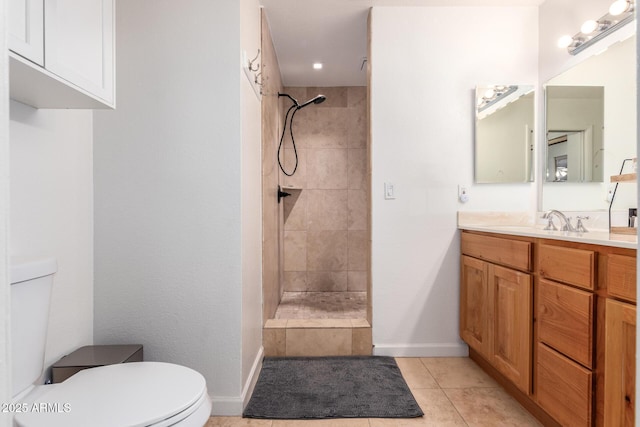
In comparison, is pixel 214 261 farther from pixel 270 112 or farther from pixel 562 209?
pixel 562 209

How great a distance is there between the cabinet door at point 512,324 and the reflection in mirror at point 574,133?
76 centimetres

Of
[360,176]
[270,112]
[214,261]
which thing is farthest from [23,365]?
[360,176]

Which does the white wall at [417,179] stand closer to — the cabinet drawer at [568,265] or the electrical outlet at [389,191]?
the electrical outlet at [389,191]

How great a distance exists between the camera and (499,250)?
196 cm

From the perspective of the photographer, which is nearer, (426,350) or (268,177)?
(426,350)

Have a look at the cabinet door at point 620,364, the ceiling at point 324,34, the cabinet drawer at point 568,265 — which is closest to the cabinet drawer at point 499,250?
the cabinet drawer at point 568,265

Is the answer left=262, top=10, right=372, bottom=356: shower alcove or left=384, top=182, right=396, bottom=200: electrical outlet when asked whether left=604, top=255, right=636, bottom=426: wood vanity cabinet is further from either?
left=262, top=10, right=372, bottom=356: shower alcove

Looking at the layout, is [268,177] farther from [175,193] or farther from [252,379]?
[252,379]

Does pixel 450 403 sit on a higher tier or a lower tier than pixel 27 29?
lower

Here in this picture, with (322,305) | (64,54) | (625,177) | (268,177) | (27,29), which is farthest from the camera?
(322,305)

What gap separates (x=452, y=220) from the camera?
2484 millimetres

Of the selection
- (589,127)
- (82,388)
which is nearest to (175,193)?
(82,388)

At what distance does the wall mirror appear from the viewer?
1816 mm

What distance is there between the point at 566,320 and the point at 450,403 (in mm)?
784
